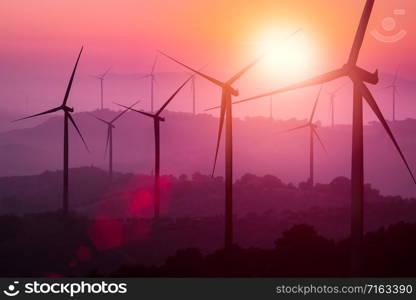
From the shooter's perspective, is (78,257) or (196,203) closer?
(78,257)

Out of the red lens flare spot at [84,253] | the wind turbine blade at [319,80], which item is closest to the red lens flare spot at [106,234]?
the red lens flare spot at [84,253]

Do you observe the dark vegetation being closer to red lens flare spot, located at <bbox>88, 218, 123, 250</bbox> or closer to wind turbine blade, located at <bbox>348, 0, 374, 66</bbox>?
red lens flare spot, located at <bbox>88, 218, 123, 250</bbox>

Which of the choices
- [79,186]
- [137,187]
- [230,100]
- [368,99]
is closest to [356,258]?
[368,99]

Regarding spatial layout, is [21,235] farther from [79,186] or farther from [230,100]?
[79,186]

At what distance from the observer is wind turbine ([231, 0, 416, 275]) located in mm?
33938

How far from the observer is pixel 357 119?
35.7m

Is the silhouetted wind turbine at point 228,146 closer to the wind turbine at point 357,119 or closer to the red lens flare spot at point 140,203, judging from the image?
the wind turbine at point 357,119

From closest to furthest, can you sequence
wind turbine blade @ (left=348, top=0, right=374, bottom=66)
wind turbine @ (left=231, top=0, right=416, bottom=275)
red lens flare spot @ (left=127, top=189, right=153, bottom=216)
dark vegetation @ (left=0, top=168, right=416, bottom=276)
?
wind turbine @ (left=231, top=0, right=416, bottom=275), wind turbine blade @ (left=348, top=0, right=374, bottom=66), dark vegetation @ (left=0, top=168, right=416, bottom=276), red lens flare spot @ (left=127, top=189, right=153, bottom=216)

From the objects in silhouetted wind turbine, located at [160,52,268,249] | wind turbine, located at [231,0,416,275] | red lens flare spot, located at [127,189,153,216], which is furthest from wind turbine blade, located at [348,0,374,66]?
Result: red lens flare spot, located at [127,189,153,216]

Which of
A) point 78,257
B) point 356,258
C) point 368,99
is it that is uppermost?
point 368,99

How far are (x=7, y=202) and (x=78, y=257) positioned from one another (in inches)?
4143

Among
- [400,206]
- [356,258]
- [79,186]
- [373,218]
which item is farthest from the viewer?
[79,186]

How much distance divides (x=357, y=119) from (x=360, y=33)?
676cm

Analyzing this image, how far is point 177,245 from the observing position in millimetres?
76125
